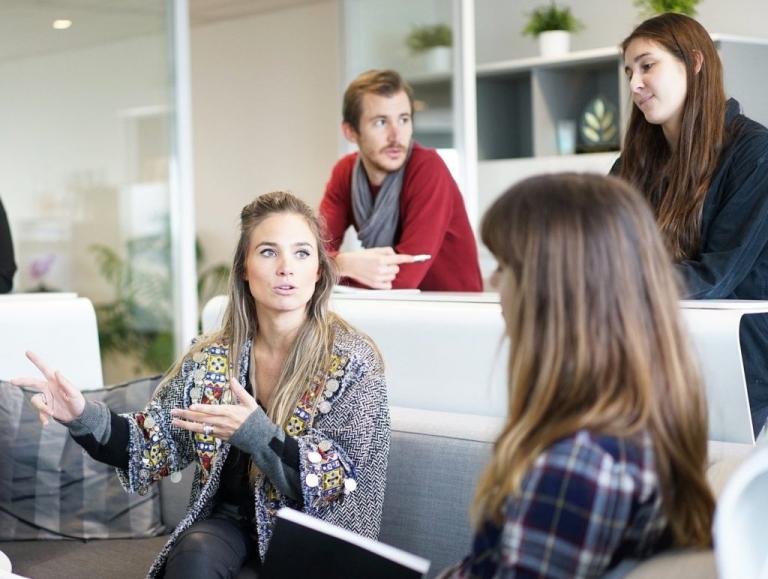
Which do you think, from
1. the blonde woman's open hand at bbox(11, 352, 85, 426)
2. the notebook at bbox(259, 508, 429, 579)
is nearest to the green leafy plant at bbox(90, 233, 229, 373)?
the blonde woman's open hand at bbox(11, 352, 85, 426)

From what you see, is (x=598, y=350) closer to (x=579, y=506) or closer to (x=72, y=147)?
(x=579, y=506)

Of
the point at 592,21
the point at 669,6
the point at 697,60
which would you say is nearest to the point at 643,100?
the point at 697,60

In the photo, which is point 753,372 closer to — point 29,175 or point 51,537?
point 51,537

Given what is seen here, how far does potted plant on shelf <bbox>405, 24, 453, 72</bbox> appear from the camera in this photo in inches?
215

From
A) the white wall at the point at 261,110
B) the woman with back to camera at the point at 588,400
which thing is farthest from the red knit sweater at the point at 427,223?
the white wall at the point at 261,110

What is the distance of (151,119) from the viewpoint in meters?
4.76

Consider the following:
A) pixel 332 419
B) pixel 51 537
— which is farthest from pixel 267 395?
pixel 51 537

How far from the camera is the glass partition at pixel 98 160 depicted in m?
4.30

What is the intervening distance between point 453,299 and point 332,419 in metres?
0.40

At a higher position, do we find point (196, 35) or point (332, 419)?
point (196, 35)

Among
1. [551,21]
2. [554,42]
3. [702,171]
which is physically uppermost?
[551,21]

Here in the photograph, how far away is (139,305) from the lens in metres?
4.77

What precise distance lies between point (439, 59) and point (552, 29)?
0.58 m

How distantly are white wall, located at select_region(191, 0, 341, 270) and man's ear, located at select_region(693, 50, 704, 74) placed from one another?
465cm
